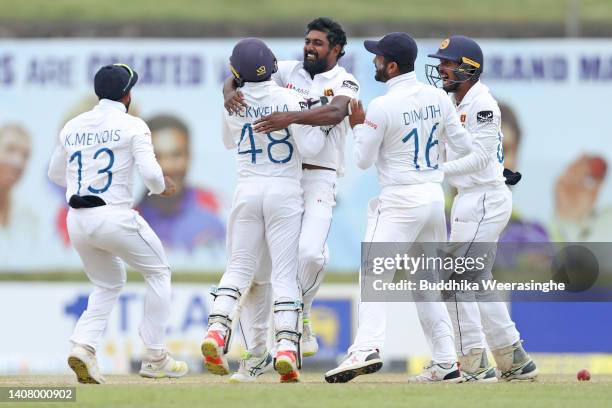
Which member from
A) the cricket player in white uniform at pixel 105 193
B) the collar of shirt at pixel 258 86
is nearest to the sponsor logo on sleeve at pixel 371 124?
the collar of shirt at pixel 258 86

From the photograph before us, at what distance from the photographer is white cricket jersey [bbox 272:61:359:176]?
1135cm

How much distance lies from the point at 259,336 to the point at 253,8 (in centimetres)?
1934

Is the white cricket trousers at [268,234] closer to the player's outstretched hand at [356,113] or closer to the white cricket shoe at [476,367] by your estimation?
the player's outstretched hand at [356,113]

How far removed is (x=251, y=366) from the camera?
37.8 feet

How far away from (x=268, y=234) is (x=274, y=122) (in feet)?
3.03

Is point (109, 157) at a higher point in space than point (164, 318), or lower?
higher

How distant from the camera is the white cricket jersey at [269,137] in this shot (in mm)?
10961

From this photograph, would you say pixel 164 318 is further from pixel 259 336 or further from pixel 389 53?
pixel 389 53

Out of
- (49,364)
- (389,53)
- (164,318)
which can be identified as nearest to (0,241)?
Result: (49,364)

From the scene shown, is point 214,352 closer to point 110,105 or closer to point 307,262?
point 307,262

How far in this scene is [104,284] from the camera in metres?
11.6

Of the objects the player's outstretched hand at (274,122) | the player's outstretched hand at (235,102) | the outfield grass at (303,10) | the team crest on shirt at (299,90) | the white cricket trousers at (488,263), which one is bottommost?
the white cricket trousers at (488,263)

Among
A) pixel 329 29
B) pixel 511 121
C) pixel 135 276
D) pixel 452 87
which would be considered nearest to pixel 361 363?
pixel 452 87

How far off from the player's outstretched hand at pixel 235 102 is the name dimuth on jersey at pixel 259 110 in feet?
0.11
